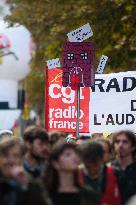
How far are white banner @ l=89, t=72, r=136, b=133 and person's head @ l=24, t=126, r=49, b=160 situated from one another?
181 inches

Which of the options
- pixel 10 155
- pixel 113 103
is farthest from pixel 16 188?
pixel 113 103

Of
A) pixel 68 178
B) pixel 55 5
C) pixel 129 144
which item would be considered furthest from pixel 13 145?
pixel 55 5

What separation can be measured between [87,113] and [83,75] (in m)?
1.16

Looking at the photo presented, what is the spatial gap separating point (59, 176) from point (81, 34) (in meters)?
6.24

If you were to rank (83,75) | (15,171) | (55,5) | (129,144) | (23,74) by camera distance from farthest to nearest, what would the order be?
(23,74) < (55,5) < (83,75) < (129,144) < (15,171)

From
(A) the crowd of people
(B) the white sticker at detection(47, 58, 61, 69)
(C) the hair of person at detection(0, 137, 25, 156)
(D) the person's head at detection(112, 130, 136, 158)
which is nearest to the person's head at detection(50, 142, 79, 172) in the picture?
(A) the crowd of people

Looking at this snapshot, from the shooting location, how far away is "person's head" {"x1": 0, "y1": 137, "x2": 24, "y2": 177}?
7730mm

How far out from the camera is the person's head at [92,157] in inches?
339

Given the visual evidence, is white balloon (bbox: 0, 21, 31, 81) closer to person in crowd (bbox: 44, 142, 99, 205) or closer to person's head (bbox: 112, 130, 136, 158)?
person's head (bbox: 112, 130, 136, 158)

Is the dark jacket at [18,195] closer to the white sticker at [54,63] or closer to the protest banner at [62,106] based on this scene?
the white sticker at [54,63]

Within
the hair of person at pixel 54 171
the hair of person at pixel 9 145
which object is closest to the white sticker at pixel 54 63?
the hair of person at pixel 54 171

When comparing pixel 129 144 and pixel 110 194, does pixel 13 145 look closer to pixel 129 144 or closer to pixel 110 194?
pixel 110 194

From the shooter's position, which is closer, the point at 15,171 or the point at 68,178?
the point at 15,171

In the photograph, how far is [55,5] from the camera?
72.2 ft
